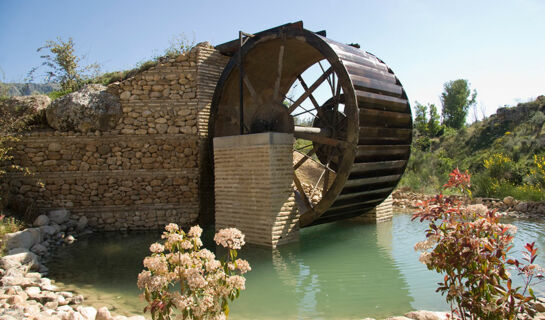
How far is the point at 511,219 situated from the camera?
7461 millimetres

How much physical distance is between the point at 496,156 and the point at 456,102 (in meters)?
18.6

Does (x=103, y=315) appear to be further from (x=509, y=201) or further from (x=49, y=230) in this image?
(x=509, y=201)

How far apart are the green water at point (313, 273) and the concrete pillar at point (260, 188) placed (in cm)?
30

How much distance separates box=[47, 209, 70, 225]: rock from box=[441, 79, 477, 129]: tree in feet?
83.4

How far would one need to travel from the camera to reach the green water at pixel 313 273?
12.3 ft

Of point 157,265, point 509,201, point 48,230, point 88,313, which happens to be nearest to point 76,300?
point 88,313

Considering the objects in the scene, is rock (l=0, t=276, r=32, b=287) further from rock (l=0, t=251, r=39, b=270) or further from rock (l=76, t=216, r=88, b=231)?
rock (l=76, t=216, r=88, b=231)

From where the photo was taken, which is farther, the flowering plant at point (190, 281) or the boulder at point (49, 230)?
the boulder at point (49, 230)

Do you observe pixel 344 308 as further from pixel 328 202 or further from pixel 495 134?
pixel 495 134

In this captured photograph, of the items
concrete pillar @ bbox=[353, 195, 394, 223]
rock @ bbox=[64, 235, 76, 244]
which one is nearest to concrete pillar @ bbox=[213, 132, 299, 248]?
concrete pillar @ bbox=[353, 195, 394, 223]

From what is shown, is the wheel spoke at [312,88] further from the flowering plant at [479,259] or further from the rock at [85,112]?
the flowering plant at [479,259]

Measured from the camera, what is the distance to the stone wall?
8.03 m

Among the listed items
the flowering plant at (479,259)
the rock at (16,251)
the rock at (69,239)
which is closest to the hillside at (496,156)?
the flowering plant at (479,259)

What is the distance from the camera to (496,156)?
10.6 meters
